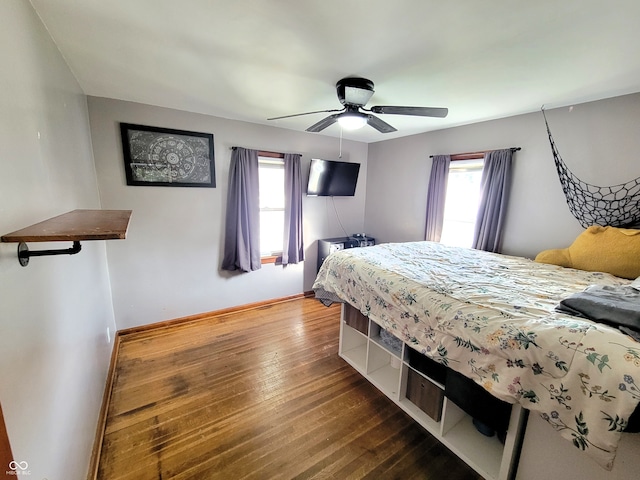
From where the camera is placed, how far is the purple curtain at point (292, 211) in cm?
345

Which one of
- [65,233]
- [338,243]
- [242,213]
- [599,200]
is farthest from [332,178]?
[65,233]

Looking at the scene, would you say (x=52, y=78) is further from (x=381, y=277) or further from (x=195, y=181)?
(x=381, y=277)

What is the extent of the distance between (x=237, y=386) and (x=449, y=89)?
9.70 feet

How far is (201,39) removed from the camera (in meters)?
1.43

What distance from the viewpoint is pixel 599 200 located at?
216 cm

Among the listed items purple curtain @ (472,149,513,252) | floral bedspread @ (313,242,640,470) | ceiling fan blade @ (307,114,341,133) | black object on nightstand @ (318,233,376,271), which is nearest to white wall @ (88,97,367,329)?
black object on nightstand @ (318,233,376,271)

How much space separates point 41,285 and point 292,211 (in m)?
2.73

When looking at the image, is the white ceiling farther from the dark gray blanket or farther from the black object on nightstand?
the black object on nightstand

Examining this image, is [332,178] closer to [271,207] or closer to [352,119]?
[271,207]

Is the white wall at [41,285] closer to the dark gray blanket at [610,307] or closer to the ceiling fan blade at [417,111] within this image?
the ceiling fan blade at [417,111]

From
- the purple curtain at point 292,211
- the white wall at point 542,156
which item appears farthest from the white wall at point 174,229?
the white wall at point 542,156

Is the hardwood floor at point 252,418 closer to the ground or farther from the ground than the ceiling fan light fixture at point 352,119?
closer to the ground

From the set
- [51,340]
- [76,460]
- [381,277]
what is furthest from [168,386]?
[381,277]
